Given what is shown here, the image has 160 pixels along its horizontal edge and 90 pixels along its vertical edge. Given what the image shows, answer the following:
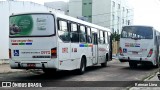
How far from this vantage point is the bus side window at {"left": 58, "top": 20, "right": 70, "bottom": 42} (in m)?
13.6

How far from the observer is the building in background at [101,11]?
211 ft

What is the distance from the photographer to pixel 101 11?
64938 mm

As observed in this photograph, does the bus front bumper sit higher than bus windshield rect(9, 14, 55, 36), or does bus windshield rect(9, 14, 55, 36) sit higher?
bus windshield rect(9, 14, 55, 36)

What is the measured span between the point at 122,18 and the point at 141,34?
5353 centimetres

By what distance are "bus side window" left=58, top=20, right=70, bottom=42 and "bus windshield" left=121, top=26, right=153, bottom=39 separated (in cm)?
704

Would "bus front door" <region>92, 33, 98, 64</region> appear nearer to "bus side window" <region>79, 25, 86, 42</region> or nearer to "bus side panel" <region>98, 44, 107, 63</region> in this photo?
"bus side panel" <region>98, 44, 107, 63</region>

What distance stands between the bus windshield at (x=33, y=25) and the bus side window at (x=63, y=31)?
0.49 m

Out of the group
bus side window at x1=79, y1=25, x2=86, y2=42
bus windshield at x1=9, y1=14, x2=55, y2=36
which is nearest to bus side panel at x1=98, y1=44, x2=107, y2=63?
bus side window at x1=79, y1=25, x2=86, y2=42

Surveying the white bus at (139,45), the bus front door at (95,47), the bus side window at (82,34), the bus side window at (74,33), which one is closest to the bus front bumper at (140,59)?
the white bus at (139,45)

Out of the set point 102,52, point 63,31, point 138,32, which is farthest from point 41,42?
point 138,32

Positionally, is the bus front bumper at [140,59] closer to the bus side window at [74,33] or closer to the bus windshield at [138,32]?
the bus windshield at [138,32]

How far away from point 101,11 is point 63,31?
169 feet

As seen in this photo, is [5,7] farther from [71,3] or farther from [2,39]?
[71,3]

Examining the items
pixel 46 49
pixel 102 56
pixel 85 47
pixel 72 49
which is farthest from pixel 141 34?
pixel 46 49
